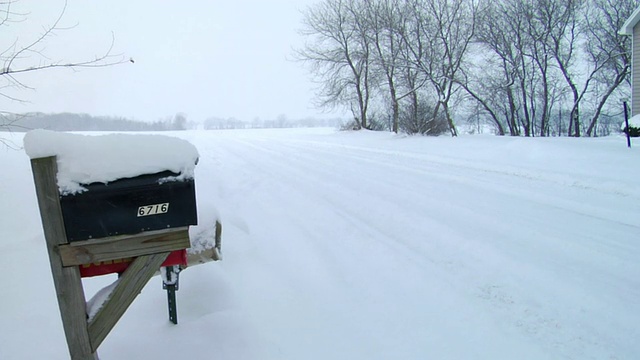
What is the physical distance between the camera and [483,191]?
6457 millimetres

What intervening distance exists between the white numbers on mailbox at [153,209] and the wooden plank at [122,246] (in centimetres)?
10

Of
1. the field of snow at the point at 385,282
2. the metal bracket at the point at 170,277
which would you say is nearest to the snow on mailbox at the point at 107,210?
the metal bracket at the point at 170,277

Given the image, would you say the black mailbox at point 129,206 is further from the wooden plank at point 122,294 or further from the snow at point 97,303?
the snow at point 97,303

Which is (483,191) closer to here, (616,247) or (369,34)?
(616,247)

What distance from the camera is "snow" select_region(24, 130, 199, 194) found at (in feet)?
5.30

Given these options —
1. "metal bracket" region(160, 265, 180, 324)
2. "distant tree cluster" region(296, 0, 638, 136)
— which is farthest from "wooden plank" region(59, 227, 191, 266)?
"distant tree cluster" region(296, 0, 638, 136)

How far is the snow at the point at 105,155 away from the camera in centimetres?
161

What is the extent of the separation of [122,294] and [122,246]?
0.25m

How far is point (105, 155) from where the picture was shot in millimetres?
1687

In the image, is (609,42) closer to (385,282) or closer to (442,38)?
(442,38)

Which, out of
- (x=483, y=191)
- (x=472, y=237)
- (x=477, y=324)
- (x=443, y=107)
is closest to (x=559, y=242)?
(x=472, y=237)

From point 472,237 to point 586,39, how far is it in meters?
26.6

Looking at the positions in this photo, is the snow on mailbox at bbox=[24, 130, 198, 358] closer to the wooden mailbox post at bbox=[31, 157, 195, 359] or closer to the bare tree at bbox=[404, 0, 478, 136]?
the wooden mailbox post at bbox=[31, 157, 195, 359]

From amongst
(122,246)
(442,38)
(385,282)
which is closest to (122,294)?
(122,246)
